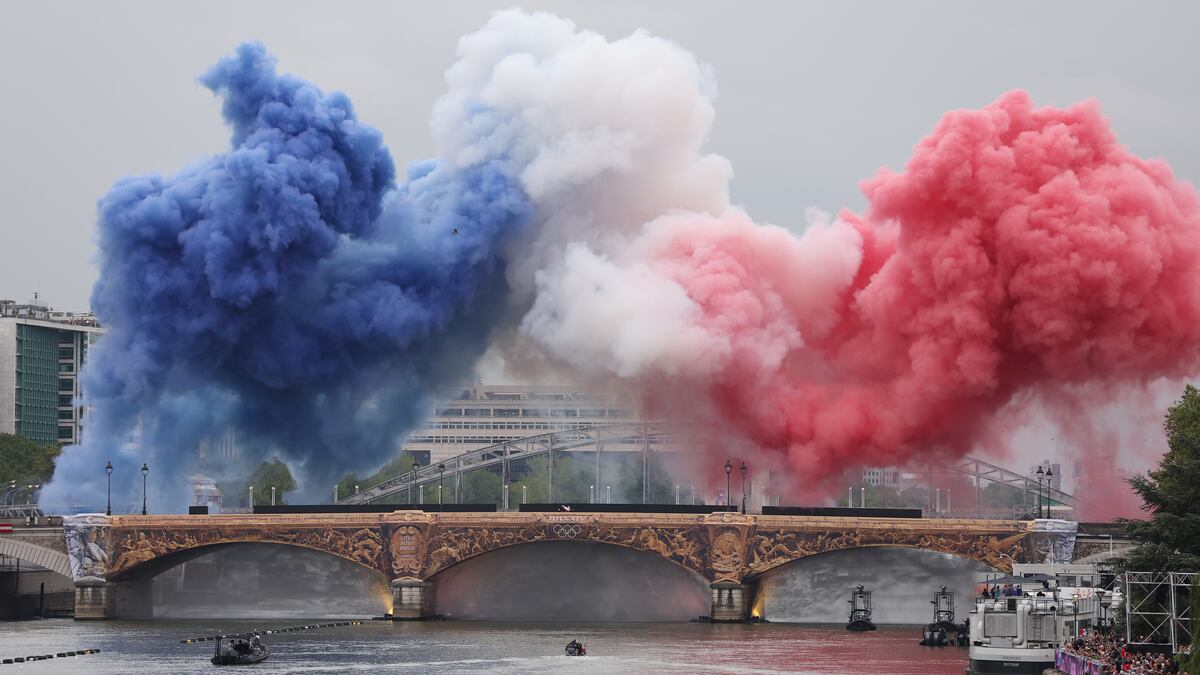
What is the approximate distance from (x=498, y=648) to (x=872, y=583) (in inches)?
1274

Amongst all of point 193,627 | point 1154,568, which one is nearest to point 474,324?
point 193,627

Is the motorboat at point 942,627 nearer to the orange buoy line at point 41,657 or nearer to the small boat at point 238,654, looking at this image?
the small boat at point 238,654

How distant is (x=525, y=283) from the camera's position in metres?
146

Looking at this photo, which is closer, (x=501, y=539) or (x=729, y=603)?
(x=729, y=603)

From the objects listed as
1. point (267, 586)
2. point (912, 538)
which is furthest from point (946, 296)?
point (267, 586)

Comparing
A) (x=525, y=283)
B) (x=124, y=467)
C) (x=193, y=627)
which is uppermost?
(x=525, y=283)

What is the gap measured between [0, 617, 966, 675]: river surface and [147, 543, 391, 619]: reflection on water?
6648 mm

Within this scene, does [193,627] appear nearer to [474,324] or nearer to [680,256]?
[474,324]

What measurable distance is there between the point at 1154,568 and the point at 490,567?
64416mm

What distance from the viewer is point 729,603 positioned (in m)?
140

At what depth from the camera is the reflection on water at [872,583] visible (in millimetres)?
141625

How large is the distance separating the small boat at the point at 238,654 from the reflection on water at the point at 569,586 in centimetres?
3375

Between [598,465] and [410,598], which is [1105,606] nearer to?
[410,598]

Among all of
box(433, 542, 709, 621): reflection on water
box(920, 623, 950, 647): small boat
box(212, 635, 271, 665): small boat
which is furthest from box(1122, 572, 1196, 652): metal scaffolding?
box(433, 542, 709, 621): reflection on water
